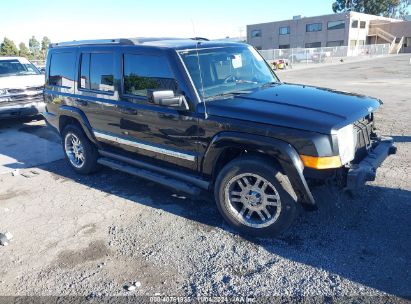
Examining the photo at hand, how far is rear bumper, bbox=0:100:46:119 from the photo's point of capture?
9.02m

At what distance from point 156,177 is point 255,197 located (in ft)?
4.48

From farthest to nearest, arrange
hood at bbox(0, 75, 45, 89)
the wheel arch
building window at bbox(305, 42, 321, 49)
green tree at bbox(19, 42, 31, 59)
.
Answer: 1. building window at bbox(305, 42, 321, 49)
2. green tree at bbox(19, 42, 31, 59)
3. hood at bbox(0, 75, 45, 89)
4. the wheel arch

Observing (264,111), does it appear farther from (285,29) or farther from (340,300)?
(285,29)

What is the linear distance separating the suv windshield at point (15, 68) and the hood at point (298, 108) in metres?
8.55

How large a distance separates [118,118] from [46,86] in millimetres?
2176

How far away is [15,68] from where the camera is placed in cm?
1038

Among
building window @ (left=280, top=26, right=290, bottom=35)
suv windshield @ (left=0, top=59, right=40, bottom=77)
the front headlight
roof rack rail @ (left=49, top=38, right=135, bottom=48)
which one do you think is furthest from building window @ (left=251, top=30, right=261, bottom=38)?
the front headlight

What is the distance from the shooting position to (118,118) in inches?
185

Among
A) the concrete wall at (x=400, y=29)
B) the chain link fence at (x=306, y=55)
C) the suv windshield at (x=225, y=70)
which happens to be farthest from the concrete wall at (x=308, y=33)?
the suv windshield at (x=225, y=70)

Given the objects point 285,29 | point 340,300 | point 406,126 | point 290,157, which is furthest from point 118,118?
→ point 285,29

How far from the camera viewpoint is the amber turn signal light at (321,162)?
10.5ft

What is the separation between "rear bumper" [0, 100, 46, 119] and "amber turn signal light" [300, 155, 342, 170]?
7.57m

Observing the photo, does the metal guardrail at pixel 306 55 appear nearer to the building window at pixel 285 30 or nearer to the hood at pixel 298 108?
the building window at pixel 285 30

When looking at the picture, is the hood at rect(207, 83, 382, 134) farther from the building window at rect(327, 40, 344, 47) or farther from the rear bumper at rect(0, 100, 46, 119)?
the building window at rect(327, 40, 344, 47)
